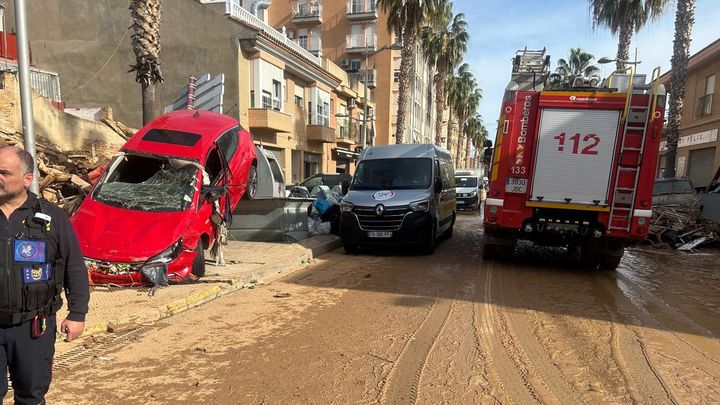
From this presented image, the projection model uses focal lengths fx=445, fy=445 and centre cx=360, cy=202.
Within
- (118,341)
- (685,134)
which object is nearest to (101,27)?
(118,341)

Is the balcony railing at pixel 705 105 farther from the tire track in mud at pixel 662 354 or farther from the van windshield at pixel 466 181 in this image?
the tire track in mud at pixel 662 354

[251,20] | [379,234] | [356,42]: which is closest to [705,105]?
[379,234]

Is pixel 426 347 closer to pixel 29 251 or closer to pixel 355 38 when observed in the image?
pixel 29 251

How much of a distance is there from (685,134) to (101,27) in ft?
101

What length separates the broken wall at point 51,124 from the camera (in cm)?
Result: 1120

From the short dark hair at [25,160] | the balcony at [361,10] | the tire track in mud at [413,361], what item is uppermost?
the balcony at [361,10]

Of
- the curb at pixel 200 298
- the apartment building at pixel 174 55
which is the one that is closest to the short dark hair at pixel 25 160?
the curb at pixel 200 298

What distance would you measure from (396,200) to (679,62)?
14.6 meters

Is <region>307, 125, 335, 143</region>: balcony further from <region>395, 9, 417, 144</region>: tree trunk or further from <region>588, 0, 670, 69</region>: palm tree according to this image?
<region>588, 0, 670, 69</region>: palm tree

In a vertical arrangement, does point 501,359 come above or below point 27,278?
below

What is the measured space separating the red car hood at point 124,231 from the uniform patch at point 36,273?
3.63m

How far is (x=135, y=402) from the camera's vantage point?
327 cm

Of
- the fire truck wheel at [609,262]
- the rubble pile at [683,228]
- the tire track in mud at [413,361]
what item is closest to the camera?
the tire track in mud at [413,361]

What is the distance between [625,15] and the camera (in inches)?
805
